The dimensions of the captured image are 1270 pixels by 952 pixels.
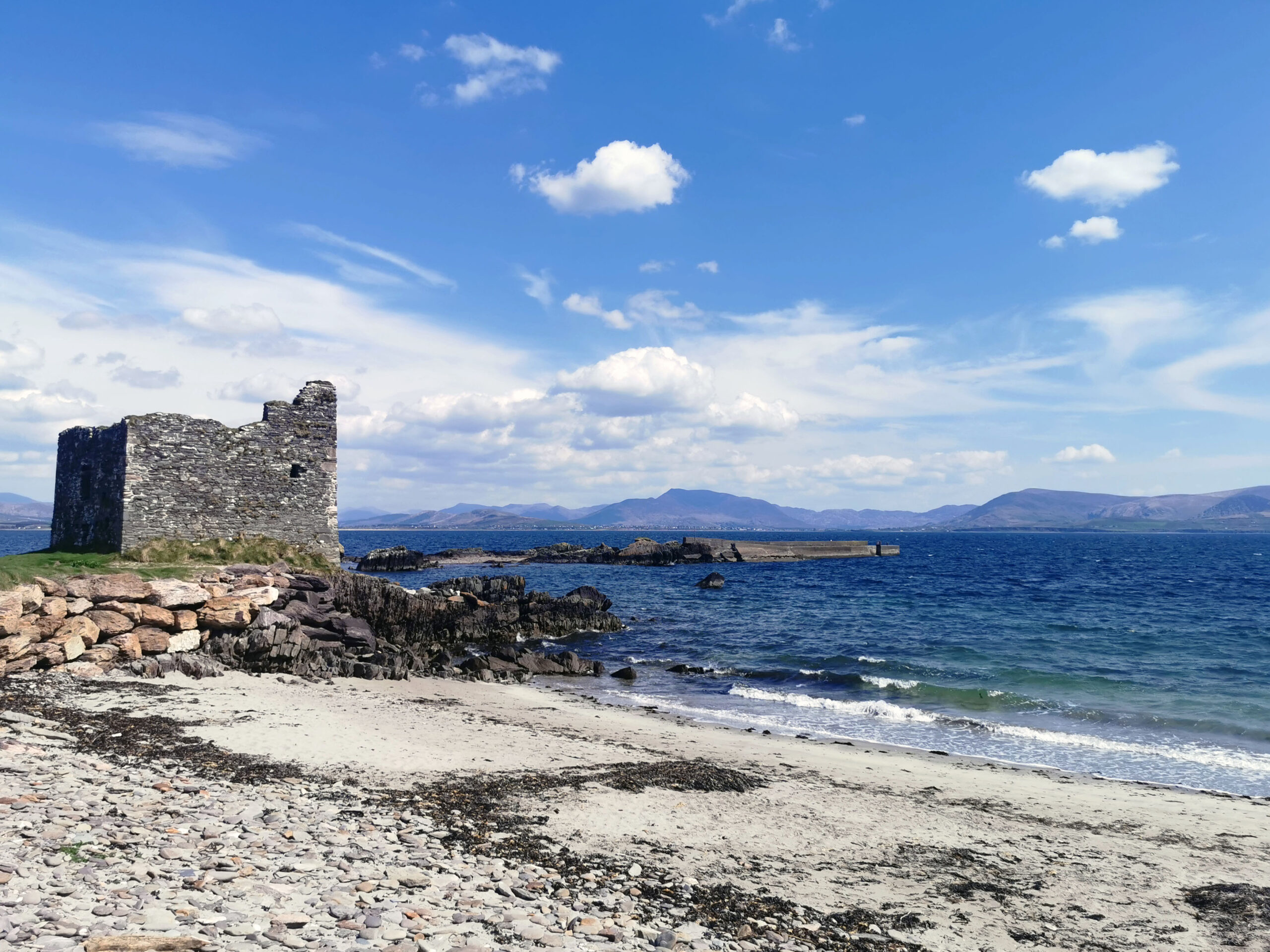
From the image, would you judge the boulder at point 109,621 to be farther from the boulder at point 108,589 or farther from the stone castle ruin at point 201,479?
the stone castle ruin at point 201,479

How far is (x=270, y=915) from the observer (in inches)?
229

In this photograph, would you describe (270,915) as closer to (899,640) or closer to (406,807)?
(406,807)

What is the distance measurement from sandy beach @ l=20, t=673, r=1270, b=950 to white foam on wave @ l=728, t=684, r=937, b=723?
136 inches

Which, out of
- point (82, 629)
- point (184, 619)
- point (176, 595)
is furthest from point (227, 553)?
point (82, 629)

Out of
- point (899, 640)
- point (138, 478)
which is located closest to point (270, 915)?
point (138, 478)

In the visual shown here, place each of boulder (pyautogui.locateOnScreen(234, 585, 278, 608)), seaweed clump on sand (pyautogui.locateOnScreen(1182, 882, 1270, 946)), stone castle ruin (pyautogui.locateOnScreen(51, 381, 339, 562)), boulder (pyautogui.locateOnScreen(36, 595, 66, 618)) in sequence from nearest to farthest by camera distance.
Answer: seaweed clump on sand (pyautogui.locateOnScreen(1182, 882, 1270, 946)), boulder (pyautogui.locateOnScreen(36, 595, 66, 618)), boulder (pyautogui.locateOnScreen(234, 585, 278, 608)), stone castle ruin (pyautogui.locateOnScreen(51, 381, 339, 562))

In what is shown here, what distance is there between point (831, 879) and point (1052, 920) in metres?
2.14

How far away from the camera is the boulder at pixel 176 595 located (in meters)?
18.4

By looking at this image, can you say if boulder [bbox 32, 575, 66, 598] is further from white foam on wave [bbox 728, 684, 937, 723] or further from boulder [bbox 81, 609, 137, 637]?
white foam on wave [bbox 728, 684, 937, 723]

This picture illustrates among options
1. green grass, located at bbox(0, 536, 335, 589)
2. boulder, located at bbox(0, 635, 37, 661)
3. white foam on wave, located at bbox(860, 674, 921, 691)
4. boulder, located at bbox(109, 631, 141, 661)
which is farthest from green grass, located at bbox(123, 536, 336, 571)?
white foam on wave, located at bbox(860, 674, 921, 691)

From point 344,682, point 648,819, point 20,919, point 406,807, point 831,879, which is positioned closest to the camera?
point 20,919

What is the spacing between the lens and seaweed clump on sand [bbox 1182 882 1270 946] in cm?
772

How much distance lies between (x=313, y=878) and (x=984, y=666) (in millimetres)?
23693

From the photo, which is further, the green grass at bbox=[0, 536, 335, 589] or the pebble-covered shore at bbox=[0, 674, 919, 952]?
the green grass at bbox=[0, 536, 335, 589]
